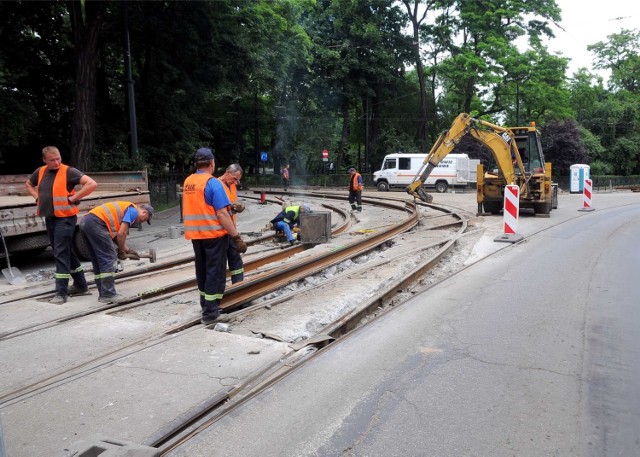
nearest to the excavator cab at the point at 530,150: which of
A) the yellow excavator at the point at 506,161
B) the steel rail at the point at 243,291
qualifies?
the yellow excavator at the point at 506,161

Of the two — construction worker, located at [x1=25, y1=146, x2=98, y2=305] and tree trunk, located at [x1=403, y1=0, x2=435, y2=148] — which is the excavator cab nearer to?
construction worker, located at [x1=25, y1=146, x2=98, y2=305]

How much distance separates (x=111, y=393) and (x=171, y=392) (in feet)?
1.38

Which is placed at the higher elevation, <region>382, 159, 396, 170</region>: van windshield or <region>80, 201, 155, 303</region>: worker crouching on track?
<region>382, 159, 396, 170</region>: van windshield

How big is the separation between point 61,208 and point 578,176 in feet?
112

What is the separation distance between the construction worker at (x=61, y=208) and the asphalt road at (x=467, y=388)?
3656 mm

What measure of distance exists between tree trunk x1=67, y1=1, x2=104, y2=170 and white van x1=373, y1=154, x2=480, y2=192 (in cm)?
2081

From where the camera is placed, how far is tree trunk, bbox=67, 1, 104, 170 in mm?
16984

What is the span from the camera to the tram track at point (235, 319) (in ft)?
11.3

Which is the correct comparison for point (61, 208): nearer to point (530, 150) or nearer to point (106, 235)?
point (106, 235)

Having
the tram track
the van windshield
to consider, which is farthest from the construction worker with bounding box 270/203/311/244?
the van windshield

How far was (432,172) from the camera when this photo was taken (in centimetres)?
3391

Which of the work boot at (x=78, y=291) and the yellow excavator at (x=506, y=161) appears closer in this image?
the work boot at (x=78, y=291)

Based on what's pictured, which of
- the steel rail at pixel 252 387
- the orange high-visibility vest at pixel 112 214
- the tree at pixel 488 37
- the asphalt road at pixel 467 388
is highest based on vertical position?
the tree at pixel 488 37

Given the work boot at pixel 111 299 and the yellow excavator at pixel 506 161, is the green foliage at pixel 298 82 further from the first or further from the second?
the work boot at pixel 111 299
